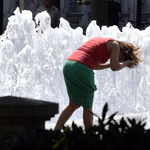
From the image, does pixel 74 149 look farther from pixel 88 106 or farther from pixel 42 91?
pixel 42 91

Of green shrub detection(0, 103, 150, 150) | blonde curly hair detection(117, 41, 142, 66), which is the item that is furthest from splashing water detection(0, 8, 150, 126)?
green shrub detection(0, 103, 150, 150)

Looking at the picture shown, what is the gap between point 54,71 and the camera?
25.0 ft

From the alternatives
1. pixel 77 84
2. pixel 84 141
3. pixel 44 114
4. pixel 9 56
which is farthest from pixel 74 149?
pixel 9 56

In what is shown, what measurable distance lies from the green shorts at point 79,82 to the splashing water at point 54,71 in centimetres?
300

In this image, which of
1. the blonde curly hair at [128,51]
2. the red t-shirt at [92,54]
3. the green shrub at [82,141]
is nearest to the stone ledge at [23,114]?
the green shrub at [82,141]

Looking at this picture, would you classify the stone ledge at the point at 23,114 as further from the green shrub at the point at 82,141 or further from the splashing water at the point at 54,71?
the splashing water at the point at 54,71

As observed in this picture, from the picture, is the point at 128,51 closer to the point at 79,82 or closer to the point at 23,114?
the point at 79,82

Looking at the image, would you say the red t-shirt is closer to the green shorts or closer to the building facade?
the green shorts

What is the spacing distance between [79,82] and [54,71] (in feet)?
11.3

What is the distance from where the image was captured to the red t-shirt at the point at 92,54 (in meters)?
4.27

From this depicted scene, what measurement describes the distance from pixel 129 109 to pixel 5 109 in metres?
4.66

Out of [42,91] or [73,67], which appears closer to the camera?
[73,67]

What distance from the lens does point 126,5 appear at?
3064 cm

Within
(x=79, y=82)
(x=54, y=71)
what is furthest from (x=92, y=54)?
(x=54, y=71)
